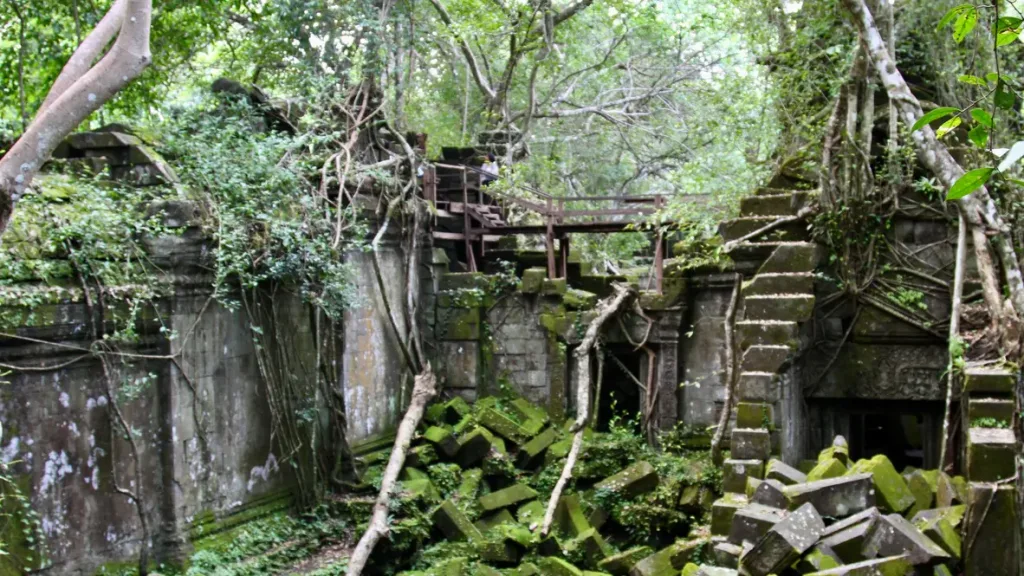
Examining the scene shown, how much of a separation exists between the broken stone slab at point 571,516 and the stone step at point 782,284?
10.4 feet

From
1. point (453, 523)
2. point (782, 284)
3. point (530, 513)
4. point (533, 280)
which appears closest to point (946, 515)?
point (782, 284)

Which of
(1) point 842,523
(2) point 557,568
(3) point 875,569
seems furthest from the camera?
(2) point 557,568

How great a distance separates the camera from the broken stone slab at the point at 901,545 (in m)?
5.32

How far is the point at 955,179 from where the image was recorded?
7.07 m

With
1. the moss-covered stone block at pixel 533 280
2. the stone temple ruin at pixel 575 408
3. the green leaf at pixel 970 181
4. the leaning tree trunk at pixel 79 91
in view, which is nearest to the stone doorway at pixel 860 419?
the stone temple ruin at pixel 575 408

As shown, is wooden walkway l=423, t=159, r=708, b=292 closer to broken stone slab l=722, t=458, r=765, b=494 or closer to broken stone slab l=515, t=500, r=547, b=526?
broken stone slab l=515, t=500, r=547, b=526

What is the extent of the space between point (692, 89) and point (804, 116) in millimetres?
9038

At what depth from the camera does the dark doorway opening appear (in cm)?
1210

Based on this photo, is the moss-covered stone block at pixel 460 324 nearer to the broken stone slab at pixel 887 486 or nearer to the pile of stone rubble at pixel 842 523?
the pile of stone rubble at pixel 842 523

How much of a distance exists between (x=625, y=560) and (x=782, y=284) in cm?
305

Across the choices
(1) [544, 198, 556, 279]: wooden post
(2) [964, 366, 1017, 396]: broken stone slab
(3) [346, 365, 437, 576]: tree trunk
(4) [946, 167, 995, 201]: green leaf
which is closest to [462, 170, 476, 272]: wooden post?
(1) [544, 198, 556, 279]: wooden post

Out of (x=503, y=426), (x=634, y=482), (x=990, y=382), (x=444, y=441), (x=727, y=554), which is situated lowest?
(x=634, y=482)

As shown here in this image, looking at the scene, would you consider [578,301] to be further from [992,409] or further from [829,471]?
[992,409]

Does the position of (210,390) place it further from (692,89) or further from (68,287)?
(692,89)
